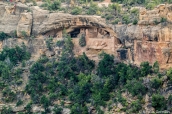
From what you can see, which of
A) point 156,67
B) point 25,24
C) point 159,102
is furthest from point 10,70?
point 159,102

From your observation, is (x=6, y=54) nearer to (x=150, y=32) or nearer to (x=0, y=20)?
(x=0, y=20)

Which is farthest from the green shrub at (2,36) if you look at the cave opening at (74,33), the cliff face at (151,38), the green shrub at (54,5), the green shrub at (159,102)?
the green shrub at (159,102)

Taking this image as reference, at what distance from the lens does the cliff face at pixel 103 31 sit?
54750mm

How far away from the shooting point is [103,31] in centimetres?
6216

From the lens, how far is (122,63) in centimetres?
5734

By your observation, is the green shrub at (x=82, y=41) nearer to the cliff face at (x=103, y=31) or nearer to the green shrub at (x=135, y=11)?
the cliff face at (x=103, y=31)

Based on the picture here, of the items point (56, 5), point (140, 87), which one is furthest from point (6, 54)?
point (140, 87)

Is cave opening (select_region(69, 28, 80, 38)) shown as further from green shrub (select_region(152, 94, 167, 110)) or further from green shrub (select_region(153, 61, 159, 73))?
green shrub (select_region(152, 94, 167, 110))

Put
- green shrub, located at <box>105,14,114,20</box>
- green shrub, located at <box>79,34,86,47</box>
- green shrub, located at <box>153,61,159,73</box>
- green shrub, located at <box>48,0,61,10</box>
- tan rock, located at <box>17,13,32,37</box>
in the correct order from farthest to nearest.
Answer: green shrub, located at <box>48,0,61,10</box>, tan rock, located at <box>17,13,32,37</box>, green shrub, located at <box>79,34,86,47</box>, green shrub, located at <box>105,14,114,20</box>, green shrub, located at <box>153,61,159,73</box>

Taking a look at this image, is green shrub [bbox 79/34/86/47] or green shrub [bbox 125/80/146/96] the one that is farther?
green shrub [bbox 79/34/86/47]

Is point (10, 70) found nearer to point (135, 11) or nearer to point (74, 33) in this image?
point (74, 33)

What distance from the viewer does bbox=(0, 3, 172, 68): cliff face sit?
54.8 metres

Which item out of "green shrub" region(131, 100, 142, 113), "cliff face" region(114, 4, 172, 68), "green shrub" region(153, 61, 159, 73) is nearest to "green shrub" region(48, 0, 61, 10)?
"cliff face" region(114, 4, 172, 68)

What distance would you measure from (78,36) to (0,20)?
27.8ft
